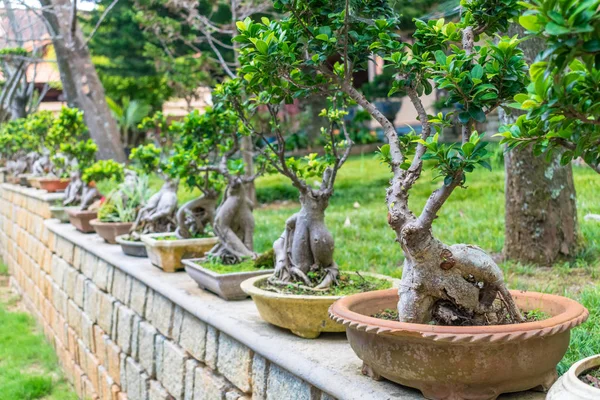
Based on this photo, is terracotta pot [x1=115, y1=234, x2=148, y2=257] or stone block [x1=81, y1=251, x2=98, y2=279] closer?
terracotta pot [x1=115, y1=234, x2=148, y2=257]

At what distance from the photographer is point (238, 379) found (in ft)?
8.95

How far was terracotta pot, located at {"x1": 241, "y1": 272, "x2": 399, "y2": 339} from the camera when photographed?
251cm

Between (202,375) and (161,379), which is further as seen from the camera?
(161,379)

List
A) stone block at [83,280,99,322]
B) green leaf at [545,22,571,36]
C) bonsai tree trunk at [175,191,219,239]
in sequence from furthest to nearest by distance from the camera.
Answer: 1. stone block at [83,280,99,322]
2. bonsai tree trunk at [175,191,219,239]
3. green leaf at [545,22,571,36]

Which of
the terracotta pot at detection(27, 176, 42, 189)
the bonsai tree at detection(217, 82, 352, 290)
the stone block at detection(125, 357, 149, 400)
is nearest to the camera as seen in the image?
the bonsai tree at detection(217, 82, 352, 290)

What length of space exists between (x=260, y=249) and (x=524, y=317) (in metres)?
3.31

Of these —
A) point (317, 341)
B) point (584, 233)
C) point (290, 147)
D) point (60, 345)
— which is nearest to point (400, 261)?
point (584, 233)

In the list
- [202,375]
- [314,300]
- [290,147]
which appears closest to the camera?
[314,300]

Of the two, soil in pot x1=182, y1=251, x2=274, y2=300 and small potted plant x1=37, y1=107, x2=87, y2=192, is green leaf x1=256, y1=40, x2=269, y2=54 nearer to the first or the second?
soil in pot x1=182, y1=251, x2=274, y2=300

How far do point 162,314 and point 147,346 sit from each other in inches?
11.7

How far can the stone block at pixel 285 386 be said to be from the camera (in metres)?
2.21

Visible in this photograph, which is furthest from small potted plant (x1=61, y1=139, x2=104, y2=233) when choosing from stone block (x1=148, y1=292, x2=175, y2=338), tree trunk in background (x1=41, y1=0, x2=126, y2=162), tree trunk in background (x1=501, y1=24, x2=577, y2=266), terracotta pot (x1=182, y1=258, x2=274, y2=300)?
tree trunk in background (x1=501, y1=24, x2=577, y2=266)

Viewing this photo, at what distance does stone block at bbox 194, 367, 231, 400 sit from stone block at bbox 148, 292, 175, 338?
1.70 ft

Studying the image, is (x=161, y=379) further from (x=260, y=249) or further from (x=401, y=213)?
(x=401, y=213)
